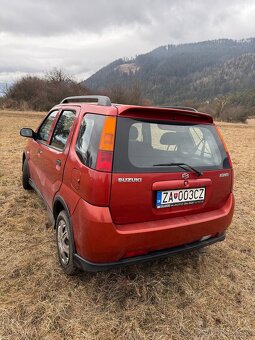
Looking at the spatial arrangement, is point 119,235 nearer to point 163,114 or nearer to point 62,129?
point 163,114

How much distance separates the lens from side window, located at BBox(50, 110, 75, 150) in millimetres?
3100

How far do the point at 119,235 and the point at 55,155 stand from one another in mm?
1332

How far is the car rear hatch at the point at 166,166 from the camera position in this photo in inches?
92.9

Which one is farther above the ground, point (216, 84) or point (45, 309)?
point (216, 84)

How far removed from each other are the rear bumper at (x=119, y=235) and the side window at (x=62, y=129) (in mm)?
940

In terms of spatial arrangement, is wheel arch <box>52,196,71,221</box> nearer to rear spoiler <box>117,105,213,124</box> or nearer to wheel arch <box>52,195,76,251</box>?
wheel arch <box>52,195,76,251</box>

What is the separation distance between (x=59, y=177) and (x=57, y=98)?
35282 millimetres

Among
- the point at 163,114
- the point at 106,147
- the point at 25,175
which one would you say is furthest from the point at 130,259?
the point at 25,175

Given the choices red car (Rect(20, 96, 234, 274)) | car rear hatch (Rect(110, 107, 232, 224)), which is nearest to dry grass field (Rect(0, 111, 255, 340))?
red car (Rect(20, 96, 234, 274))

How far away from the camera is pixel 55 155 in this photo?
3217 millimetres

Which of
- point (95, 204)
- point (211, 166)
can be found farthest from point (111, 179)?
point (211, 166)

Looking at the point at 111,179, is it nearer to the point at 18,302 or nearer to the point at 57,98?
the point at 18,302

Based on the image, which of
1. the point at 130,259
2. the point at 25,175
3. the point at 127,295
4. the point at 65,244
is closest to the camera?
the point at 130,259

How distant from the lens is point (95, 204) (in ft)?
7.59
